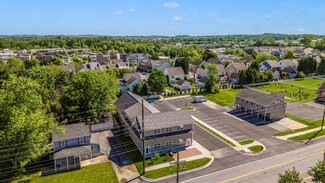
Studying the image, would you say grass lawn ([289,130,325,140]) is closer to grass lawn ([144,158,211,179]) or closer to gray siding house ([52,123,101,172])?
grass lawn ([144,158,211,179])

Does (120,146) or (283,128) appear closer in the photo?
(120,146)

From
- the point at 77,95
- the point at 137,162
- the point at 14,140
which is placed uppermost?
the point at 77,95

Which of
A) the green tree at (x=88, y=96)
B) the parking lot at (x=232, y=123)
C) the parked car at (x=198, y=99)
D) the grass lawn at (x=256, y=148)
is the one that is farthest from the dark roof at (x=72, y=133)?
the parked car at (x=198, y=99)

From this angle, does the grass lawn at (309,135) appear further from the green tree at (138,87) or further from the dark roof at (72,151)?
the green tree at (138,87)

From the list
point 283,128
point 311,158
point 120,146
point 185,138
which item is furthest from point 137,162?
point 283,128

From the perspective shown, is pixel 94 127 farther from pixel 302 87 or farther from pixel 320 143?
pixel 302 87

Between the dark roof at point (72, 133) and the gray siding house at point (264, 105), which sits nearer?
the dark roof at point (72, 133)

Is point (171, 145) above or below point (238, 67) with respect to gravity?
below
